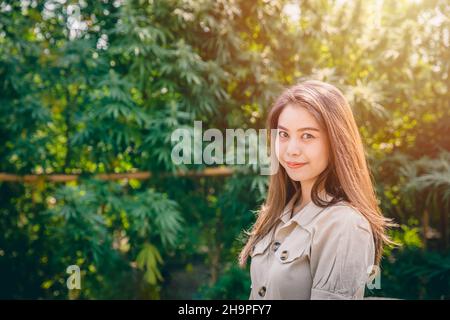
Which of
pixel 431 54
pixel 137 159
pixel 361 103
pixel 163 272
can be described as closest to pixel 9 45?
pixel 137 159

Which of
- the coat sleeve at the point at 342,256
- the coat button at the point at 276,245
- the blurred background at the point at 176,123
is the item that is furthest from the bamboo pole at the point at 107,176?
the coat sleeve at the point at 342,256

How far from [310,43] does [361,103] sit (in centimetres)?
81

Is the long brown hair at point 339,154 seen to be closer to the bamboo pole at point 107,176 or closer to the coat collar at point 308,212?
the coat collar at point 308,212

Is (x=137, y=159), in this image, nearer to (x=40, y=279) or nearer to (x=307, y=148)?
(x=40, y=279)

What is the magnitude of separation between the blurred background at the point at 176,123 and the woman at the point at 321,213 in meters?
2.40

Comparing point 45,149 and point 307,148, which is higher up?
point 45,149

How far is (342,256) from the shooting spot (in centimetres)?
113

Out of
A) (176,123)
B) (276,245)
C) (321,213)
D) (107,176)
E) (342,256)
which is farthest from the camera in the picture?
(107,176)

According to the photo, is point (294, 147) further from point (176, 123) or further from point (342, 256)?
point (176, 123)

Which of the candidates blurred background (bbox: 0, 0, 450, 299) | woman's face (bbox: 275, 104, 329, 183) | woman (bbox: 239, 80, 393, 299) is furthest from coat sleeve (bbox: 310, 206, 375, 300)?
blurred background (bbox: 0, 0, 450, 299)

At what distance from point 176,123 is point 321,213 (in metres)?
2.55

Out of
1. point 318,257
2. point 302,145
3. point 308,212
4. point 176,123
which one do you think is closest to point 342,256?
point 318,257

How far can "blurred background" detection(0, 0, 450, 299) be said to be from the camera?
150 inches

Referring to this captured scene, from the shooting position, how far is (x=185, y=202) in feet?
14.1
